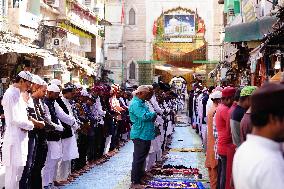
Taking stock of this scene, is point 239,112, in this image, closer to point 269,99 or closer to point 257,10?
point 269,99

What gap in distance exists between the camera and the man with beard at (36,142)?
7641 millimetres

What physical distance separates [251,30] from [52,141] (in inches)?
230

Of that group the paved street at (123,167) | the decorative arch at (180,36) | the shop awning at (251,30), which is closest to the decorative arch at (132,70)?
the decorative arch at (180,36)

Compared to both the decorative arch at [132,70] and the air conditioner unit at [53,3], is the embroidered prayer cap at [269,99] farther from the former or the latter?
the decorative arch at [132,70]

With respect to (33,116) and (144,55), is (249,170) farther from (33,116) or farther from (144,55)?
(144,55)

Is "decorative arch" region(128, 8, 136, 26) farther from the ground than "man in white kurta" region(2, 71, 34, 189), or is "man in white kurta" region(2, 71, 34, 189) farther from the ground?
"decorative arch" region(128, 8, 136, 26)

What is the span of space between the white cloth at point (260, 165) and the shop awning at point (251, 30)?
362 inches

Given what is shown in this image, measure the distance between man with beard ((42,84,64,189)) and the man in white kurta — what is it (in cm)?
147

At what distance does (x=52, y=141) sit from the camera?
9.01 metres

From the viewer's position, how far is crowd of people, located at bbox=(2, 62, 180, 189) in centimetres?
726

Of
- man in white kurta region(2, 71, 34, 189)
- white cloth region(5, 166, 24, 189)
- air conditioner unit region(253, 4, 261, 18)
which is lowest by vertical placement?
white cloth region(5, 166, 24, 189)

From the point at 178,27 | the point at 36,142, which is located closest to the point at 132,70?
the point at 178,27

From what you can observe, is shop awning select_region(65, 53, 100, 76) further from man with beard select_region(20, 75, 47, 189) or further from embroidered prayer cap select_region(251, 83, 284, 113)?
embroidered prayer cap select_region(251, 83, 284, 113)

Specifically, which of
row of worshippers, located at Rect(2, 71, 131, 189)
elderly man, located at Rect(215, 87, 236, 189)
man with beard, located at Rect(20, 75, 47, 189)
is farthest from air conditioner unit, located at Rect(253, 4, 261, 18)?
elderly man, located at Rect(215, 87, 236, 189)
